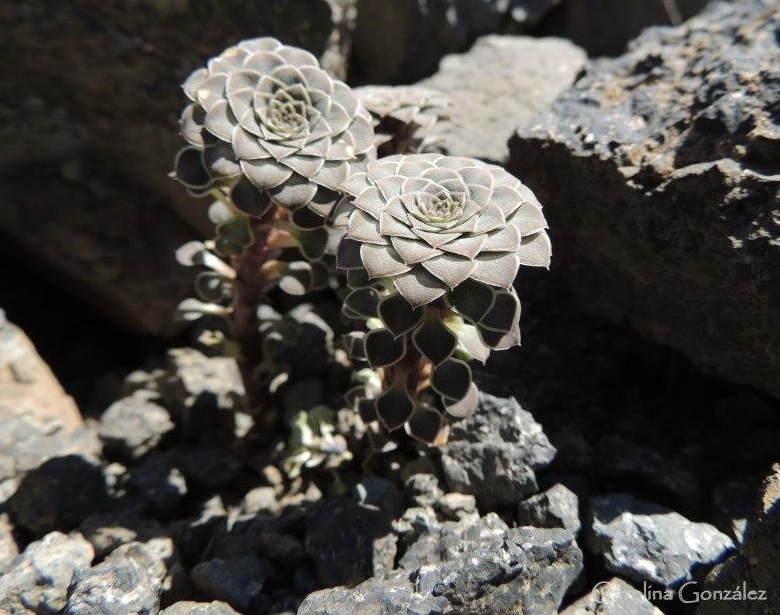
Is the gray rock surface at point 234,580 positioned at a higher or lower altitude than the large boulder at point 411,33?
lower

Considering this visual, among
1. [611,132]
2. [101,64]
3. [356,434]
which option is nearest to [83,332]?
[101,64]

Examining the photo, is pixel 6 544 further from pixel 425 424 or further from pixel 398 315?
pixel 398 315

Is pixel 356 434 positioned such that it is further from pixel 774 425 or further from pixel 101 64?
pixel 101 64

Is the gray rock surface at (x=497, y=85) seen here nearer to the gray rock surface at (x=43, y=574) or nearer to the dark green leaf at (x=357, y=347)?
the dark green leaf at (x=357, y=347)

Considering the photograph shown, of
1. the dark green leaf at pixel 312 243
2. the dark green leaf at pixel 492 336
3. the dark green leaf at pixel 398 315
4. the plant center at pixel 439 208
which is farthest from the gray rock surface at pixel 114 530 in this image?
the plant center at pixel 439 208

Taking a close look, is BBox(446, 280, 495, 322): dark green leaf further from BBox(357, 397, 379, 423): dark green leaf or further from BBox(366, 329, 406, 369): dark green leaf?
BBox(357, 397, 379, 423): dark green leaf
